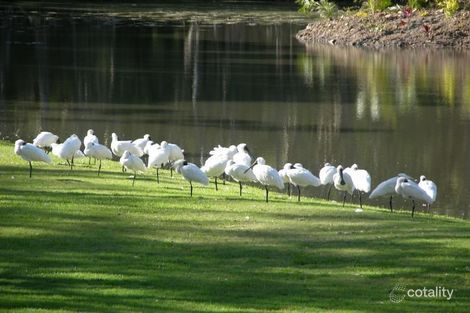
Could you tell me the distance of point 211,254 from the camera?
1193cm

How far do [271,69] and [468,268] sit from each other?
1289 inches

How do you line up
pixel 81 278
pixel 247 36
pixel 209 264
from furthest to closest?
pixel 247 36, pixel 209 264, pixel 81 278

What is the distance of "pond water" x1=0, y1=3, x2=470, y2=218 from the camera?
82.5 feet

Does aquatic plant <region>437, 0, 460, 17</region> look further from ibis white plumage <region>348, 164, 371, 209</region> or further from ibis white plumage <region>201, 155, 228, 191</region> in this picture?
ibis white plumage <region>201, 155, 228, 191</region>

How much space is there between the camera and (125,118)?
1161 inches

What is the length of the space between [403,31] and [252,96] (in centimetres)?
2201

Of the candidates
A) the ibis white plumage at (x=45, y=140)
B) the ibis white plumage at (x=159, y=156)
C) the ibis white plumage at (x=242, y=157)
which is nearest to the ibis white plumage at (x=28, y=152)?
the ibis white plumage at (x=159, y=156)

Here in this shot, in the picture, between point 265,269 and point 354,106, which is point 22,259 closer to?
point 265,269

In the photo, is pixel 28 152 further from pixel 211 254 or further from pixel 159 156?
pixel 211 254

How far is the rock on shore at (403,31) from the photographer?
53438 mm

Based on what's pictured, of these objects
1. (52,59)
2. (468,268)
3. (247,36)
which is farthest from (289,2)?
(468,268)

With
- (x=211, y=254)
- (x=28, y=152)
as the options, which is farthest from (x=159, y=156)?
(x=211, y=254)

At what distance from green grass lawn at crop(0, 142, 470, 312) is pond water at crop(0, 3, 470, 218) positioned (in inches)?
213

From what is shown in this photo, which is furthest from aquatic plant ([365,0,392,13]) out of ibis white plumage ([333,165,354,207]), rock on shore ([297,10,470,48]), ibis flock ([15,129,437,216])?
ibis white plumage ([333,165,354,207])
